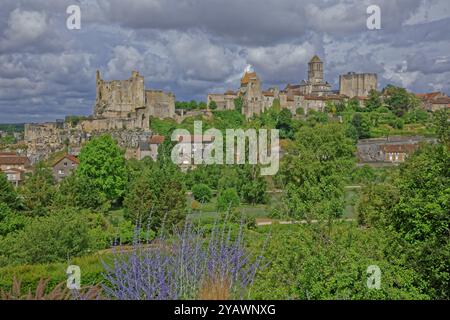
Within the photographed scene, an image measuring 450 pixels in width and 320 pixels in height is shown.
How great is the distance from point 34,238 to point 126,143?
51.7m

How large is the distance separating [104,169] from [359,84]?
72.0 metres

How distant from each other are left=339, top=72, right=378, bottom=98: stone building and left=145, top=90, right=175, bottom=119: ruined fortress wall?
118 feet

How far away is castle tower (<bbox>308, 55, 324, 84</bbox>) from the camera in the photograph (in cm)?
10006

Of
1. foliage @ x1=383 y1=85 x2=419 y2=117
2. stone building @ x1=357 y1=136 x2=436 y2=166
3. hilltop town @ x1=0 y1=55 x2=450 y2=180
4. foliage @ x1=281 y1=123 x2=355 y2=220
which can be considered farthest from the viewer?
foliage @ x1=383 y1=85 x2=419 y2=117

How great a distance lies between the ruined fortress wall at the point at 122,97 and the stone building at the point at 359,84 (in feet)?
134

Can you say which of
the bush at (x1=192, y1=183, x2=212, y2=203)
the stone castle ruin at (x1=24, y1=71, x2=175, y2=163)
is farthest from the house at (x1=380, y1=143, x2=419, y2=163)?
the stone castle ruin at (x1=24, y1=71, x2=175, y2=163)

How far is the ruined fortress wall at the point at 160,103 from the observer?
79125 mm

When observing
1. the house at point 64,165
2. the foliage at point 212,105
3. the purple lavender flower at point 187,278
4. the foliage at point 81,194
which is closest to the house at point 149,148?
the house at point 64,165

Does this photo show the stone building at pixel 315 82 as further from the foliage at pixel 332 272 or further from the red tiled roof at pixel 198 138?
the foliage at pixel 332 272

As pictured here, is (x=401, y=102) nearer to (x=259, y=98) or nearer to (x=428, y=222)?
Answer: (x=259, y=98)

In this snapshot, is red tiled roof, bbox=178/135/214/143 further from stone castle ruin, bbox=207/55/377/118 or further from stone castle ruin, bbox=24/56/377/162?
stone castle ruin, bbox=207/55/377/118

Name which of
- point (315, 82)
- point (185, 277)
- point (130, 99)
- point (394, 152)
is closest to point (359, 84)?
point (315, 82)
